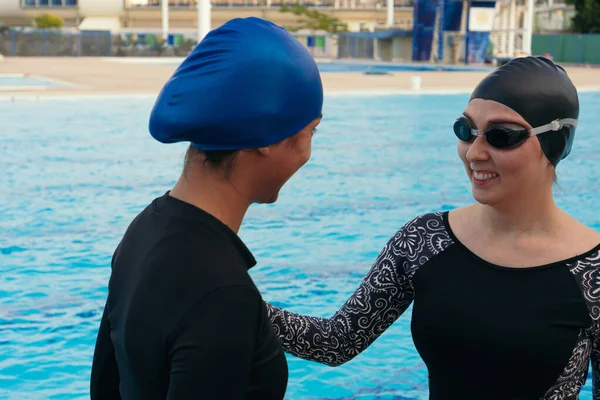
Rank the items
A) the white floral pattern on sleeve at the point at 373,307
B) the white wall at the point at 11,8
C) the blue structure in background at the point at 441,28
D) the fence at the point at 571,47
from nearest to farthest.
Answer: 1. the white floral pattern on sleeve at the point at 373,307
2. the blue structure in background at the point at 441,28
3. the fence at the point at 571,47
4. the white wall at the point at 11,8

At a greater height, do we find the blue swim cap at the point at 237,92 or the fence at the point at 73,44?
the blue swim cap at the point at 237,92

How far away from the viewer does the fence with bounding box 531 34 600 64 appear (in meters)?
44.7

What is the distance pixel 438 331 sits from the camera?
2.04 metres

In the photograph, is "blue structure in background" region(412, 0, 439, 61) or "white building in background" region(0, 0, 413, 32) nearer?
"blue structure in background" region(412, 0, 439, 61)

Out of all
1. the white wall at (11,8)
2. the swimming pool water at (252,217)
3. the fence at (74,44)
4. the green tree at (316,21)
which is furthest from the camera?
the white wall at (11,8)

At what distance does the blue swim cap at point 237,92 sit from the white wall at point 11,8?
83.2 meters

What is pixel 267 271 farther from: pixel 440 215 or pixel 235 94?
pixel 235 94

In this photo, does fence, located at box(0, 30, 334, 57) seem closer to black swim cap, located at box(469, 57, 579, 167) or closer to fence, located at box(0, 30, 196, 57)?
fence, located at box(0, 30, 196, 57)

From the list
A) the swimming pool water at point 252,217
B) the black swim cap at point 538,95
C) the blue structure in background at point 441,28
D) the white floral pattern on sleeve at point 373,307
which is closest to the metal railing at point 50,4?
the blue structure in background at point 441,28

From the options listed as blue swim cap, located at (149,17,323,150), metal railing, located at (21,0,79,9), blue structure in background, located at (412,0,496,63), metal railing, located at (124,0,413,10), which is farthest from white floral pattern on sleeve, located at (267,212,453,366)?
metal railing, located at (21,0,79,9)

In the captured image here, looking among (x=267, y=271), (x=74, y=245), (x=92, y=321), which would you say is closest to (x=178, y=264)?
(x=92, y=321)

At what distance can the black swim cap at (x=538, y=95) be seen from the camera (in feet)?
6.40

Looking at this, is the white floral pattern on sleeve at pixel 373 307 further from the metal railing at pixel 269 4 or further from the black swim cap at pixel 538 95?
the metal railing at pixel 269 4

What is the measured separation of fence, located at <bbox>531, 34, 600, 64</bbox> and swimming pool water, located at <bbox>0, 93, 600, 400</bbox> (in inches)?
1193
